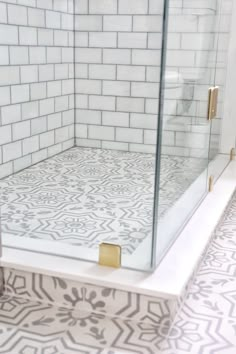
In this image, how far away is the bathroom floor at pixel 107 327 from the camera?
4.30 feet

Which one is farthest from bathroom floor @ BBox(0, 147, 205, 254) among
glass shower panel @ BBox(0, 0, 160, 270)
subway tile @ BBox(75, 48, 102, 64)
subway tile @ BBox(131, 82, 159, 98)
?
subway tile @ BBox(75, 48, 102, 64)

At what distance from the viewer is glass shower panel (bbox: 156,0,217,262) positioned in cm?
151

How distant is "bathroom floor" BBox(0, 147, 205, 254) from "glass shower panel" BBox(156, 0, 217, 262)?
0.04 feet

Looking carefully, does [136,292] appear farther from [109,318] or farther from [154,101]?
[154,101]

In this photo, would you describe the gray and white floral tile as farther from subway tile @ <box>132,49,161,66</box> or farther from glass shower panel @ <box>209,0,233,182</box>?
subway tile @ <box>132,49,161,66</box>

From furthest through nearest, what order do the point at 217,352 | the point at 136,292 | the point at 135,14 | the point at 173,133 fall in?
the point at 135,14, the point at 173,133, the point at 136,292, the point at 217,352

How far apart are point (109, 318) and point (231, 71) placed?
79.2 inches

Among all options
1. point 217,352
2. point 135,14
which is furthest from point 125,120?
point 217,352

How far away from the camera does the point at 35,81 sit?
9.10 feet

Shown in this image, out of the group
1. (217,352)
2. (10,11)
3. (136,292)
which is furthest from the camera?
(10,11)

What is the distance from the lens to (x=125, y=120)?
320 cm

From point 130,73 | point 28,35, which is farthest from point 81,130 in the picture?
point 28,35

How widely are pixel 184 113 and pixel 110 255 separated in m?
0.71

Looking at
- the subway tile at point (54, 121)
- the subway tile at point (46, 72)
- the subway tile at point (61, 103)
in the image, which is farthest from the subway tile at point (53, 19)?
the subway tile at point (54, 121)
